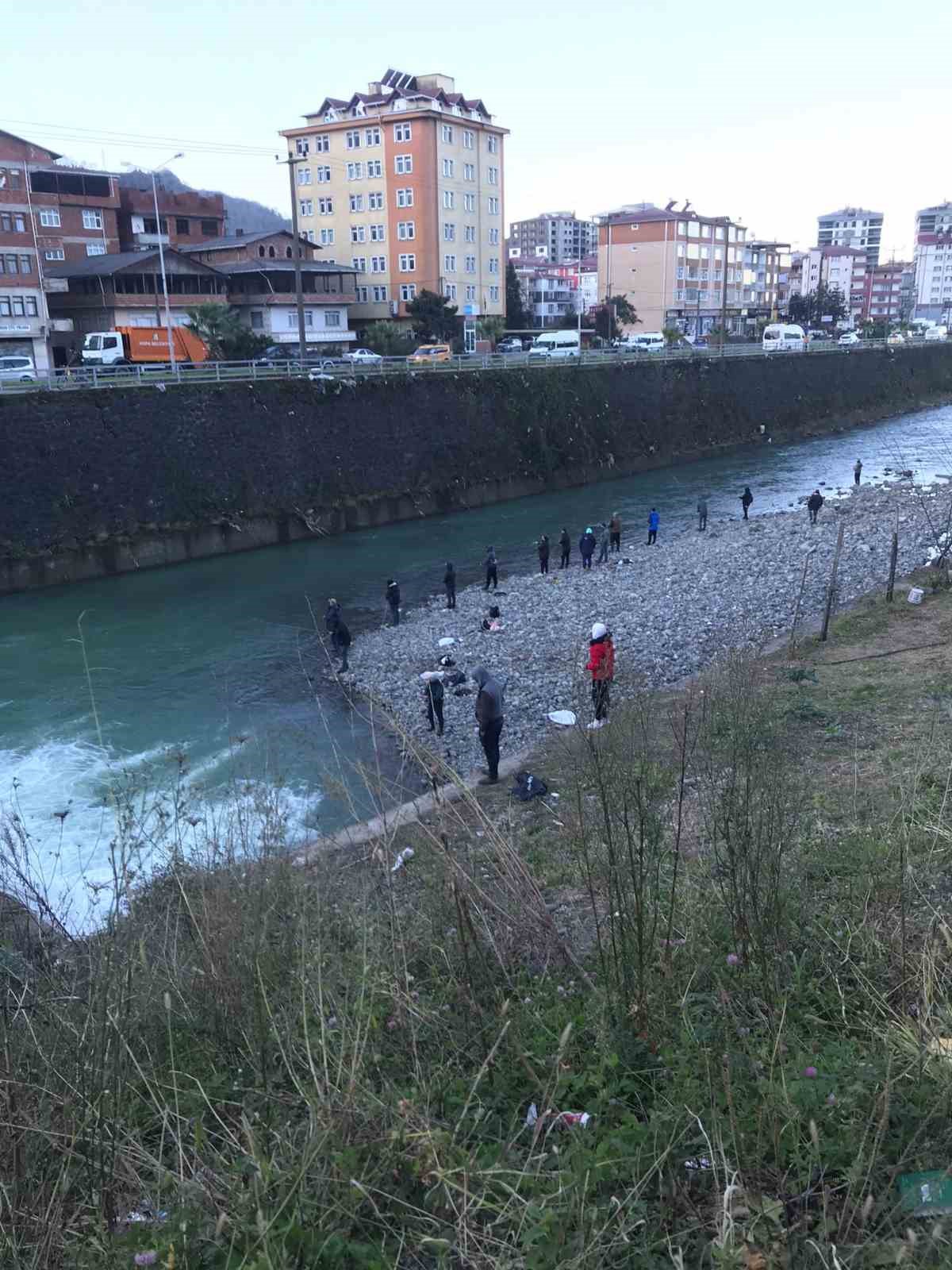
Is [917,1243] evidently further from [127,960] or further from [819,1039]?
[127,960]

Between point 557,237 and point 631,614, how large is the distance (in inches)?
5596

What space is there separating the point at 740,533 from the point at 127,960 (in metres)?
22.7

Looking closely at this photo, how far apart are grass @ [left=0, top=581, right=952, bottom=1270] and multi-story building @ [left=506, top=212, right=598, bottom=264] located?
150023mm

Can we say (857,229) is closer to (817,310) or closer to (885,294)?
(885,294)

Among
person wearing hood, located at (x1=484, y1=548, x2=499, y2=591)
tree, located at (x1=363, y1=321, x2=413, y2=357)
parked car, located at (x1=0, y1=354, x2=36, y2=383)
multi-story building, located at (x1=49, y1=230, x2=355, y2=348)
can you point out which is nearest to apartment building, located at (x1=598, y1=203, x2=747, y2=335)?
multi-story building, located at (x1=49, y1=230, x2=355, y2=348)

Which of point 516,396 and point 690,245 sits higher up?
point 690,245

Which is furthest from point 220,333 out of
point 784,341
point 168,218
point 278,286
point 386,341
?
point 784,341

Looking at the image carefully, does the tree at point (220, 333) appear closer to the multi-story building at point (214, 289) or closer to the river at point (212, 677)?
the multi-story building at point (214, 289)

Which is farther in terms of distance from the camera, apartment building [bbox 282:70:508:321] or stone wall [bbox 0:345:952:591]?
apartment building [bbox 282:70:508:321]

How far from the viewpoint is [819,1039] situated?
Answer: 11.8 ft

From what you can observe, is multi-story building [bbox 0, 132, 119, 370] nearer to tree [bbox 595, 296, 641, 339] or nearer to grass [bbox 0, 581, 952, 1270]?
tree [bbox 595, 296, 641, 339]

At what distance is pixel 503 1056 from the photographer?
11.8 ft

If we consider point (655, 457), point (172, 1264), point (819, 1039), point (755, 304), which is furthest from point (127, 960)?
point (755, 304)

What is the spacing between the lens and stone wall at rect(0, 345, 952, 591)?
2236cm
